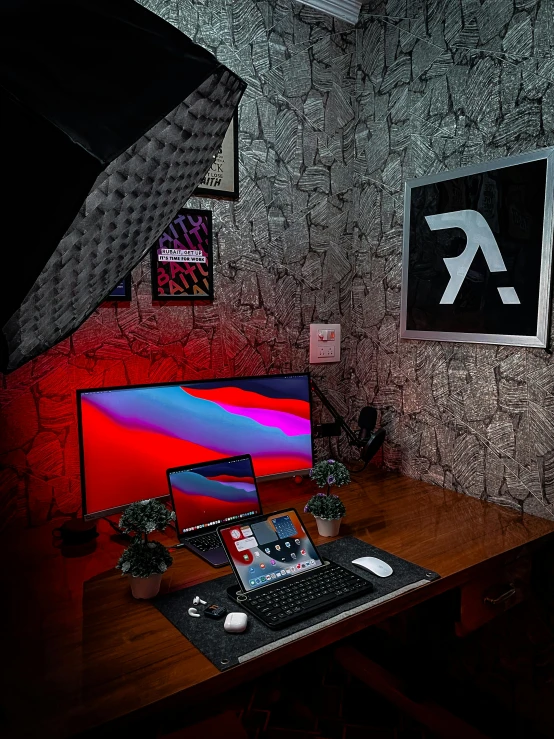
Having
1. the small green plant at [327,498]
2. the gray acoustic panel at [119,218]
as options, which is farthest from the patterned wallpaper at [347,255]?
the gray acoustic panel at [119,218]

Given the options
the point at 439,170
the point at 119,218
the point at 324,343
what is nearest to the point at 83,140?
the point at 119,218

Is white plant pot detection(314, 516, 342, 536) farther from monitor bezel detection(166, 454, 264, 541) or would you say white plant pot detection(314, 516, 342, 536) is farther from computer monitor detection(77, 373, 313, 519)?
computer monitor detection(77, 373, 313, 519)

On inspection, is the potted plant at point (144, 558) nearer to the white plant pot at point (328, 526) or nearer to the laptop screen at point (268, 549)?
the laptop screen at point (268, 549)

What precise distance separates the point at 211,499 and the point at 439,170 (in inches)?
50.8

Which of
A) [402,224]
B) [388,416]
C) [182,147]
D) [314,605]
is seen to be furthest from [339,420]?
[182,147]

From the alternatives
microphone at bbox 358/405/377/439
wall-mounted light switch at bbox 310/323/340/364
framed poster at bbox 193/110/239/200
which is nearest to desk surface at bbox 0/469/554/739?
microphone at bbox 358/405/377/439

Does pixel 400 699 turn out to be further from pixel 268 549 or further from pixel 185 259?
pixel 185 259

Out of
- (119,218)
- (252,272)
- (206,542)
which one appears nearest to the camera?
(119,218)

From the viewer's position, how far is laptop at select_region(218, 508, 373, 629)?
1.15 metres

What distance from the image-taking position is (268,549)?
133 cm

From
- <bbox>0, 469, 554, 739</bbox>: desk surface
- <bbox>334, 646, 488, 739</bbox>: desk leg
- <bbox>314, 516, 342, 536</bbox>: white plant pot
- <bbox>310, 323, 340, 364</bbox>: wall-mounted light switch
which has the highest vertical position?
<bbox>310, 323, 340, 364</bbox>: wall-mounted light switch

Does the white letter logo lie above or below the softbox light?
above

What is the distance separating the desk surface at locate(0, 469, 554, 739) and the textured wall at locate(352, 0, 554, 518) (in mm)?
177

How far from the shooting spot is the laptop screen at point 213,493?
1.46 metres
